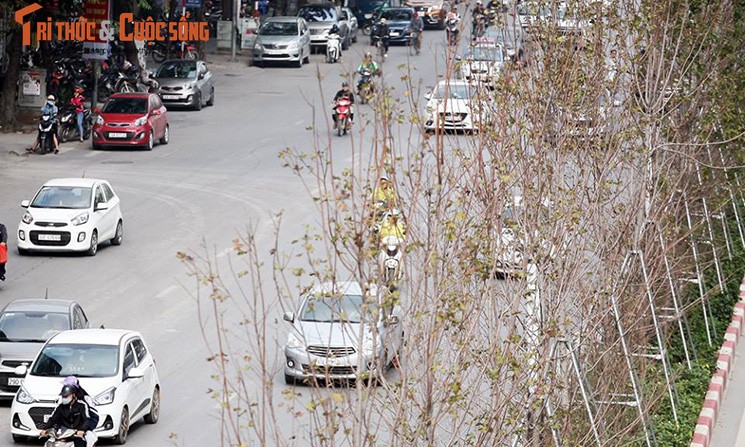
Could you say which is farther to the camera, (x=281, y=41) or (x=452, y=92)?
(x=281, y=41)

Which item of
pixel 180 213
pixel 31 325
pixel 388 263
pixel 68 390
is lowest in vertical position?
pixel 180 213

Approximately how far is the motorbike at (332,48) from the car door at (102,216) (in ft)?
99.1

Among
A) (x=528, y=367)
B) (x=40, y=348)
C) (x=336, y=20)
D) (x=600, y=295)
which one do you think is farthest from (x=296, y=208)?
(x=336, y=20)

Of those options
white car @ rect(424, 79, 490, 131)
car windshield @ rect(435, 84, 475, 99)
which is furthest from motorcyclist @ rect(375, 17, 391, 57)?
white car @ rect(424, 79, 490, 131)

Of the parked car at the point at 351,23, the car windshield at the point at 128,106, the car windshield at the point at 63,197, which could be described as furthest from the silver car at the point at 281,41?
the car windshield at the point at 63,197

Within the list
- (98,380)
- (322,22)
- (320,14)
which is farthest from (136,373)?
(320,14)

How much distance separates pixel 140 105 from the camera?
147ft

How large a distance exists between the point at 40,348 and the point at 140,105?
22689 mm

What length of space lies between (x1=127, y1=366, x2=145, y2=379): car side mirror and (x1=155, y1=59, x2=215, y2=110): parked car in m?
31.6

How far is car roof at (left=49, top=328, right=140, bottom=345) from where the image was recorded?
22.0 metres

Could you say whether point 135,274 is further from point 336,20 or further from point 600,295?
point 336,20

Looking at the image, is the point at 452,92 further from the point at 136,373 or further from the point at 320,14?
the point at 320,14

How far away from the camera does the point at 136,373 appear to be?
21.5m

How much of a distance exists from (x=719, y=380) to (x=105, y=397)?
26.2 feet
